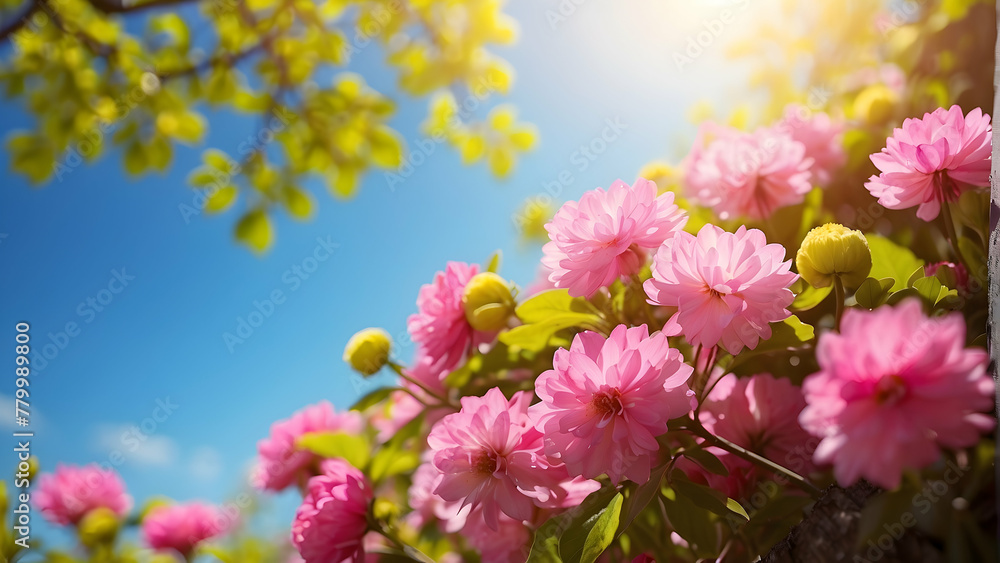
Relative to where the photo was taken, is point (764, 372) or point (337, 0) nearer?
point (764, 372)

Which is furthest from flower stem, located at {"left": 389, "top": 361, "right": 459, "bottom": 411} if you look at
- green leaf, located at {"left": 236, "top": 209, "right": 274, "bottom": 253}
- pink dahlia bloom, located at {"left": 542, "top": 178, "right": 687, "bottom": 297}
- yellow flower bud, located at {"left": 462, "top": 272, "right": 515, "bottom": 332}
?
green leaf, located at {"left": 236, "top": 209, "right": 274, "bottom": 253}

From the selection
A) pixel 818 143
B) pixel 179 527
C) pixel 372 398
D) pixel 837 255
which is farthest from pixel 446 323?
pixel 179 527

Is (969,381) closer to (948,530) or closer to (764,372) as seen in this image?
(948,530)

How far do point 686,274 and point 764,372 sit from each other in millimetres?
247

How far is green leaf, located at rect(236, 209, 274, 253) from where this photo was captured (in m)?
1.58

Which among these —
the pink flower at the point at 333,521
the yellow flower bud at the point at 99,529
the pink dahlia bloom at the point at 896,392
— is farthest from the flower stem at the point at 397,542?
the yellow flower bud at the point at 99,529

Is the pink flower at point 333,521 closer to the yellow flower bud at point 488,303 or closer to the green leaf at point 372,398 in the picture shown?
the green leaf at point 372,398

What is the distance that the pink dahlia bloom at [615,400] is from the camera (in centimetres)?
38

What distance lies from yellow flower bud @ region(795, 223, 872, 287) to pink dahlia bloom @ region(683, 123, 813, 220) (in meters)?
0.23

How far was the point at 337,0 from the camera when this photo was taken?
169 centimetres

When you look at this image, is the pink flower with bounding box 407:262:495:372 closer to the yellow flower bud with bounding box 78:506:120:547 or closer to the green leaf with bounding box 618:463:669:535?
the green leaf with bounding box 618:463:669:535

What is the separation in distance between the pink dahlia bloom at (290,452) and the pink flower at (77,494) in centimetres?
45

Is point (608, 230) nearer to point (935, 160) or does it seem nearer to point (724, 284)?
point (724, 284)

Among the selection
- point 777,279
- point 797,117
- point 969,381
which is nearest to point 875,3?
point 797,117
